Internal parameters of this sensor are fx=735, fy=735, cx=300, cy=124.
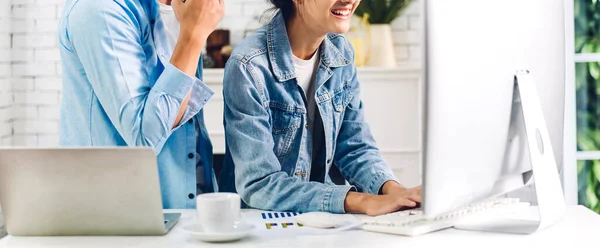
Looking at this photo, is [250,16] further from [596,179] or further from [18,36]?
[596,179]

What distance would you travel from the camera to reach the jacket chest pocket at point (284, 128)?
71.6 inches

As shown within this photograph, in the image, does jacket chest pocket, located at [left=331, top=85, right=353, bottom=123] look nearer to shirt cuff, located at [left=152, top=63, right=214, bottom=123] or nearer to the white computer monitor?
shirt cuff, located at [left=152, top=63, right=214, bottom=123]

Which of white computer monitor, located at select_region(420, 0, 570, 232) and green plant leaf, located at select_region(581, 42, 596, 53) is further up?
green plant leaf, located at select_region(581, 42, 596, 53)

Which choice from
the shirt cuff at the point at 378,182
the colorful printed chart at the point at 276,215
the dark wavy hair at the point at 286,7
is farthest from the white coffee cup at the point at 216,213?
the dark wavy hair at the point at 286,7

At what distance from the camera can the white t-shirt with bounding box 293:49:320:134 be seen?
1.90 m

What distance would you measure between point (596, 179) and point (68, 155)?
9.07 ft

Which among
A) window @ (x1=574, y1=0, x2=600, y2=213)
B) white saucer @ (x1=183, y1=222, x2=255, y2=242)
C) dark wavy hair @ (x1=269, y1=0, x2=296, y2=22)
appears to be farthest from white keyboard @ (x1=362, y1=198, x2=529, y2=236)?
window @ (x1=574, y1=0, x2=600, y2=213)

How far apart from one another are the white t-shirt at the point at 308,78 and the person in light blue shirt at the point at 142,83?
27 centimetres

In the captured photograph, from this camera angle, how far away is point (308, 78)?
193 cm

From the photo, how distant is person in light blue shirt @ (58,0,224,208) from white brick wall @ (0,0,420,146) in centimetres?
202

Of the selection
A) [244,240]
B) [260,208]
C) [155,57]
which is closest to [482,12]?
[244,240]

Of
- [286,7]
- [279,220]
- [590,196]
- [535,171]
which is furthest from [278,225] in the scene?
[590,196]

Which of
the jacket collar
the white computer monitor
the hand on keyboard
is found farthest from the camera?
the jacket collar

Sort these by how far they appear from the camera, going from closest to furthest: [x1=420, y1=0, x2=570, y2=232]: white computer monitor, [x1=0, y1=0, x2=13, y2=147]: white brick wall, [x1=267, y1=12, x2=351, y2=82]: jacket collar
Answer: [x1=420, y1=0, x2=570, y2=232]: white computer monitor → [x1=267, y1=12, x2=351, y2=82]: jacket collar → [x1=0, y1=0, x2=13, y2=147]: white brick wall
